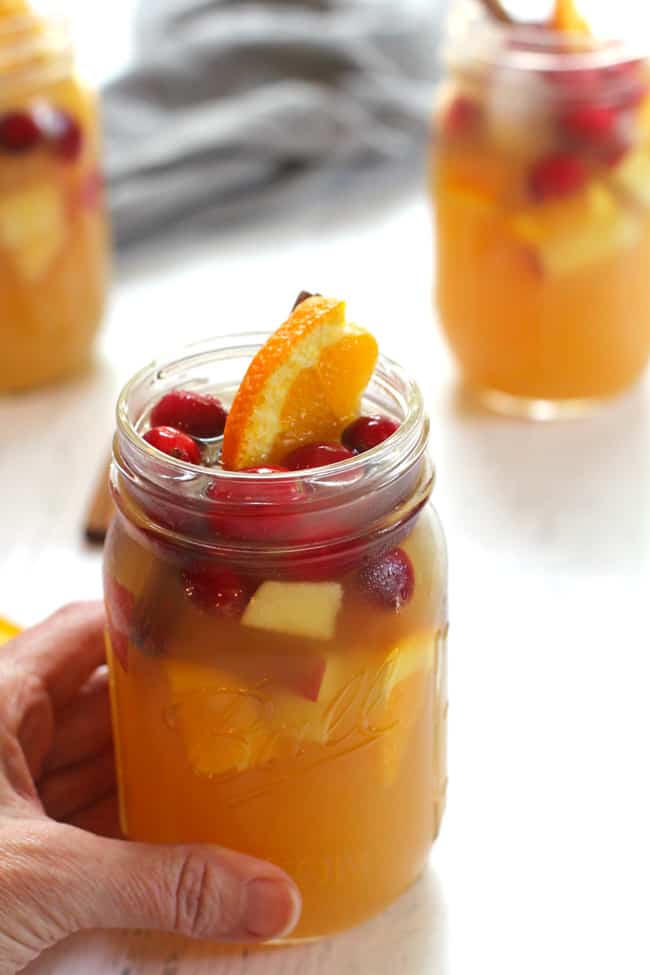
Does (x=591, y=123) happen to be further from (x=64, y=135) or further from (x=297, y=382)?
(x=297, y=382)

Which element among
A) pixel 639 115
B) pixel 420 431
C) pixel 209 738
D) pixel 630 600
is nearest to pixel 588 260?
pixel 639 115

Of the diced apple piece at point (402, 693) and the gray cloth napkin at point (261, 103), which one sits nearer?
the diced apple piece at point (402, 693)

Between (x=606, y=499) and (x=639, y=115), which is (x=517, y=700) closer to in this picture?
(x=606, y=499)

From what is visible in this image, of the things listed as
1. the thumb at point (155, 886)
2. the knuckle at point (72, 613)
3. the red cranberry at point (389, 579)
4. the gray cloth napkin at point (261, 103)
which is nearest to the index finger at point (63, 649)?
the knuckle at point (72, 613)

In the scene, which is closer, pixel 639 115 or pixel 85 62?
pixel 639 115

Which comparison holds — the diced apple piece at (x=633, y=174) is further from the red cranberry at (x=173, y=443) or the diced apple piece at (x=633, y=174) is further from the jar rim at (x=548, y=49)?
the red cranberry at (x=173, y=443)
